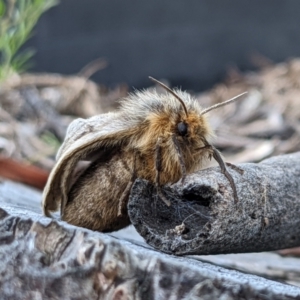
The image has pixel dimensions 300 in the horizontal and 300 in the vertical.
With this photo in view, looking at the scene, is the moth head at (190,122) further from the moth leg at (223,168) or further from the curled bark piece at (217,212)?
the curled bark piece at (217,212)

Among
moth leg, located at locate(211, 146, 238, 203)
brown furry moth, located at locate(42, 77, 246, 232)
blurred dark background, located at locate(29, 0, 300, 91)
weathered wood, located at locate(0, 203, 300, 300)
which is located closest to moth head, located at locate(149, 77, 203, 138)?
brown furry moth, located at locate(42, 77, 246, 232)

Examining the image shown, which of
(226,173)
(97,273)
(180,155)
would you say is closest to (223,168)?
(226,173)

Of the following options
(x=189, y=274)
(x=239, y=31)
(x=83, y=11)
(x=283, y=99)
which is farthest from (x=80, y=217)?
(x=239, y=31)

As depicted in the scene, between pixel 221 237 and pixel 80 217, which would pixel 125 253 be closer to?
pixel 221 237

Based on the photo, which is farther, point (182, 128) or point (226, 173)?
point (182, 128)

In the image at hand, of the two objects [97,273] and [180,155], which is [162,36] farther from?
[97,273]

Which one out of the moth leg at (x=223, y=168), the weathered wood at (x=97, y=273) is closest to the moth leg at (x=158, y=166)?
the moth leg at (x=223, y=168)
